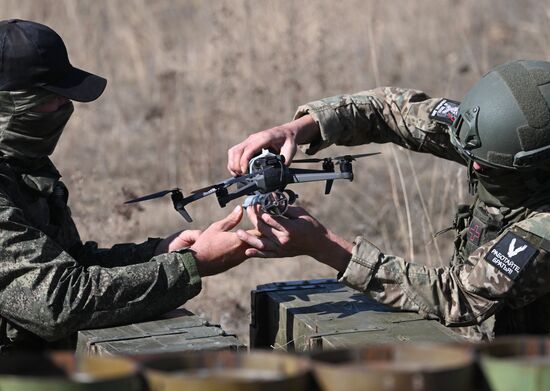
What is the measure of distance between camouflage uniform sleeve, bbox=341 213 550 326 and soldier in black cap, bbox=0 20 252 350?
67 cm

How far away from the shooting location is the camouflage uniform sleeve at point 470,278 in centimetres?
515

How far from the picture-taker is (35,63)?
520cm

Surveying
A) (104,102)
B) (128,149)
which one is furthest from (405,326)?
(104,102)

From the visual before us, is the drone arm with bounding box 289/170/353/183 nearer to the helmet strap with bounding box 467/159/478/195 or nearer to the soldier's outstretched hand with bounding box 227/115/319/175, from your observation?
the soldier's outstretched hand with bounding box 227/115/319/175

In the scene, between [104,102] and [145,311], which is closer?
[145,311]

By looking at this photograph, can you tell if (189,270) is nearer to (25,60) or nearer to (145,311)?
(145,311)

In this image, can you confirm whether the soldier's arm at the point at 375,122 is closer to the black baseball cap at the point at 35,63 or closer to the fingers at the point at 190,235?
the fingers at the point at 190,235

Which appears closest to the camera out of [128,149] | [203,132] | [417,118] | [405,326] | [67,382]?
[67,382]

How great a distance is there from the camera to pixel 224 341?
4918 millimetres

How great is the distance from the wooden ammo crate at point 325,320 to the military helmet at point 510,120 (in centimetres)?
90

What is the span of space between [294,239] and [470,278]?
0.89 m

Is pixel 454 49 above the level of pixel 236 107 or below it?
Result: above

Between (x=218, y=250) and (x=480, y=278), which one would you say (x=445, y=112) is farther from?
(x=218, y=250)

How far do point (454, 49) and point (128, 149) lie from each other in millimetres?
4532
